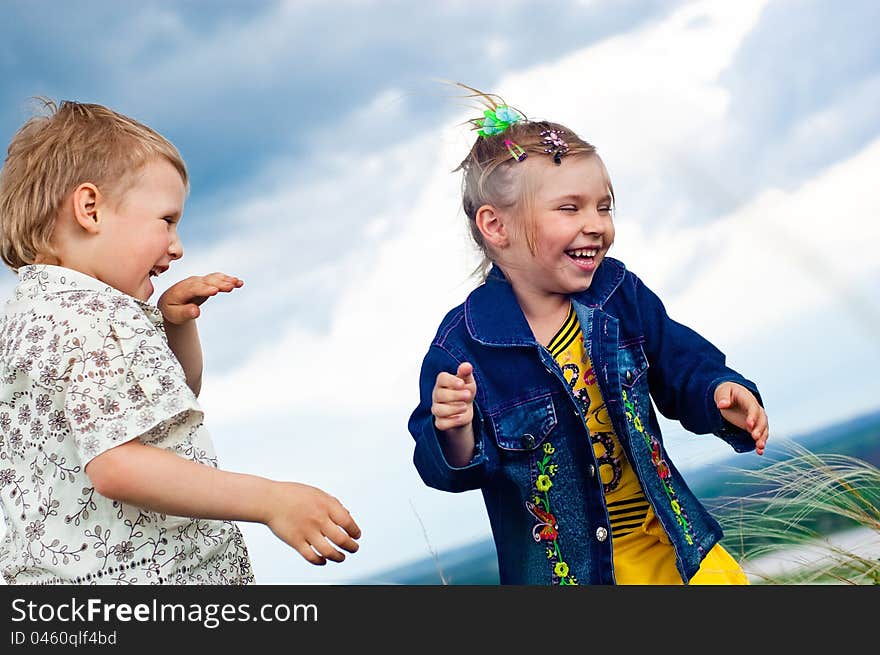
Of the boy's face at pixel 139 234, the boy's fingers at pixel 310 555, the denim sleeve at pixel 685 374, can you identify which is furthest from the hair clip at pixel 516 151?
the boy's fingers at pixel 310 555

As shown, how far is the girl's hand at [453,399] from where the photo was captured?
1854 millimetres

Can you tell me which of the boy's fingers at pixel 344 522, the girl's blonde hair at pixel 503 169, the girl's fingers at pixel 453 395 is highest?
the girl's blonde hair at pixel 503 169

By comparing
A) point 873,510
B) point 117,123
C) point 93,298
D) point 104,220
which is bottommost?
point 873,510

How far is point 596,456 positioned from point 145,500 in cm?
91

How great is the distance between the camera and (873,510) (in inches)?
98.9

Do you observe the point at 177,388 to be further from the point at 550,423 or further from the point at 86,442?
the point at 550,423

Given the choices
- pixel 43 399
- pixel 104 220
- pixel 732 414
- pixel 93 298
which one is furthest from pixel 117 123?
pixel 732 414

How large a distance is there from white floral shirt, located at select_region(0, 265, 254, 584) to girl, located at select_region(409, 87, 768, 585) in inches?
20.3

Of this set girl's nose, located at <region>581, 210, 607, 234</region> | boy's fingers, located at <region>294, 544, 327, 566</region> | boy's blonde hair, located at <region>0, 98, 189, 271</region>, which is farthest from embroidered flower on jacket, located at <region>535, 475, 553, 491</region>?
boy's blonde hair, located at <region>0, 98, 189, 271</region>

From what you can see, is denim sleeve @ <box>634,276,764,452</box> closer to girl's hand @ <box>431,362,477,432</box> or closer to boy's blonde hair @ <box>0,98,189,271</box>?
girl's hand @ <box>431,362,477,432</box>

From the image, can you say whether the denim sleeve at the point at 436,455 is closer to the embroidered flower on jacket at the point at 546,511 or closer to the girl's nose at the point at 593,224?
the embroidered flower on jacket at the point at 546,511

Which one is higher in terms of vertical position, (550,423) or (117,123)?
(117,123)

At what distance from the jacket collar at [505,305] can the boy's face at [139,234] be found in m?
0.64

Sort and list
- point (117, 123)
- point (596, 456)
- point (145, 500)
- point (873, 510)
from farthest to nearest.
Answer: point (873, 510) → point (596, 456) → point (117, 123) → point (145, 500)
